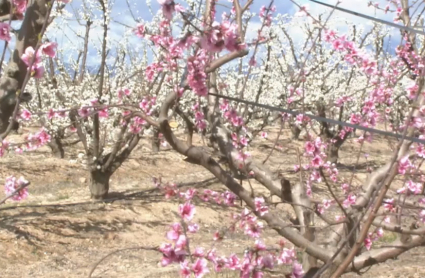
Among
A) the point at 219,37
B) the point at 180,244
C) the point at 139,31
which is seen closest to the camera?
the point at 219,37

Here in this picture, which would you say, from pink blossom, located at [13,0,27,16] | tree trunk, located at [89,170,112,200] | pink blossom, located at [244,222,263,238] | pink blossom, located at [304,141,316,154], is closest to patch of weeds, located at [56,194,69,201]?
tree trunk, located at [89,170,112,200]

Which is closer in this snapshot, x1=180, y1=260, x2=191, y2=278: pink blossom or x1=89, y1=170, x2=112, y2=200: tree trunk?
x1=180, y1=260, x2=191, y2=278: pink blossom

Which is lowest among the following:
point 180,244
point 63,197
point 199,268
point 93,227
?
point 93,227

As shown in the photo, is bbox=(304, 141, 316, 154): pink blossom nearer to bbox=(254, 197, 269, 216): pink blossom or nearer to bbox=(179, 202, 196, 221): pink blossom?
bbox=(254, 197, 269, 216): pink blossom

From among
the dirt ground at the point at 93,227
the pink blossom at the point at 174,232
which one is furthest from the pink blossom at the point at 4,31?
the dirt ground at the point at 93,227

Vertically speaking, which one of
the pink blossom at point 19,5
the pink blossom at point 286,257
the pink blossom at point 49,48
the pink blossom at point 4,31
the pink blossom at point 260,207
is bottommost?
the pink blossom at point 286,257

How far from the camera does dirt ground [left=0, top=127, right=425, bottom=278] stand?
710 cm

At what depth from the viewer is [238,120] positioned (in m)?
4.13

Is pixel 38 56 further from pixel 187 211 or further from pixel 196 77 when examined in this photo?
pixel 187 211

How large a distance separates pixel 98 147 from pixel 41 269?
129 inches

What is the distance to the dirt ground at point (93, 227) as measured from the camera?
23.3 feet

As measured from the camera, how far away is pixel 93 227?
8.73 meters

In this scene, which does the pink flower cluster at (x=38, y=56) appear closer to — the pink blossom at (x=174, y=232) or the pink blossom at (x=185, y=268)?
the pink blossom at (x=174, y=232)

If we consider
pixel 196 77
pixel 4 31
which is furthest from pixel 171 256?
pixel 4 31
